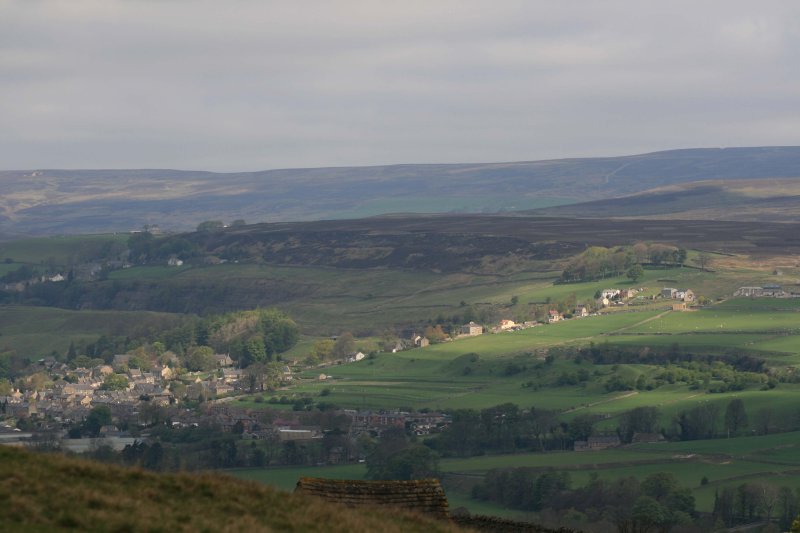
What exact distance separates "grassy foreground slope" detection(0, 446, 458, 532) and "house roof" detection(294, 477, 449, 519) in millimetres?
1048

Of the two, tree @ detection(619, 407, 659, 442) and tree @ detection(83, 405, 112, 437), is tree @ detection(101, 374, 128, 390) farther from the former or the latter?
tree @ detection(619, 407, 659, 442)

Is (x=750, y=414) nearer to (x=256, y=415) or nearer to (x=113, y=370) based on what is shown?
(x=256, y=415)

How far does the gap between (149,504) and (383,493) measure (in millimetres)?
5082

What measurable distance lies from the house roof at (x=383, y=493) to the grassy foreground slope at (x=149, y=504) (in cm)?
105

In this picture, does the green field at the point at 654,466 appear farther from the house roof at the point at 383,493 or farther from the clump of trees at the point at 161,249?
the clump of trees at the point at 161,249

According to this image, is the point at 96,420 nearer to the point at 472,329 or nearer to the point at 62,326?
the point at 472,329

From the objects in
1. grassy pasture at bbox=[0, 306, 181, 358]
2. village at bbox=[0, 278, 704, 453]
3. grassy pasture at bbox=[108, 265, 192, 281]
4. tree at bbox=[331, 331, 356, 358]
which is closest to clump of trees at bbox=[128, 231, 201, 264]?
grassy pasture at bbox=[108, 265, 192, 281]

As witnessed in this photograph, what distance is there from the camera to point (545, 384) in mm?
88312

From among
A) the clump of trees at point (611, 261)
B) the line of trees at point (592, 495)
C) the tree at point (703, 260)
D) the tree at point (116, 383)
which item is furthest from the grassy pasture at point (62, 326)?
the line of trees at point (592, 495)

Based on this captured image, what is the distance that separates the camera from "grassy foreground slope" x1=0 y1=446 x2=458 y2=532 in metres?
16.4

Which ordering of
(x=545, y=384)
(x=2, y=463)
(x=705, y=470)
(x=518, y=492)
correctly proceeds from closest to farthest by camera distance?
(x=2, y=463)
(x=518, y=492)
(x=705, y=470)
(x=545, y=384)

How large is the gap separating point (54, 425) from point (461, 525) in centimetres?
6294

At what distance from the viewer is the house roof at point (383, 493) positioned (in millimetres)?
21625

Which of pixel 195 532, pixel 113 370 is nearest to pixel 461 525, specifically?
pixel 195 532
